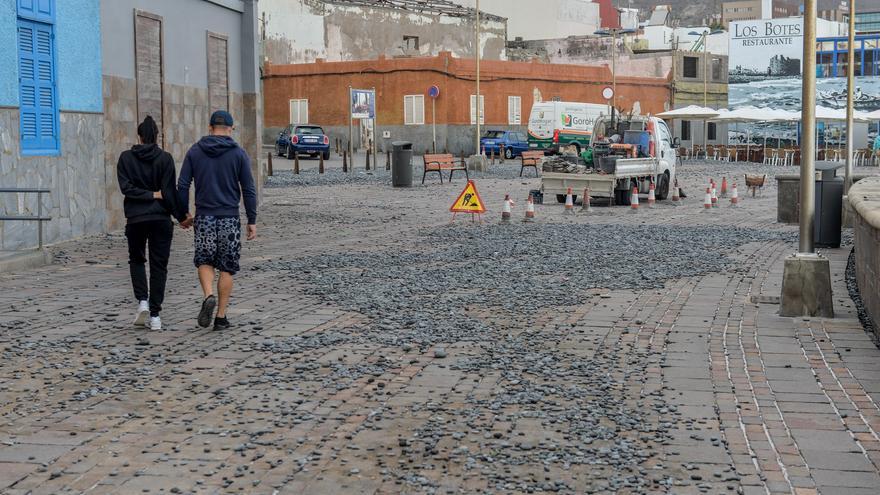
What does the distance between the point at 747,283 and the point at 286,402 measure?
7244 millimetres

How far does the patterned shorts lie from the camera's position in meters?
9.80

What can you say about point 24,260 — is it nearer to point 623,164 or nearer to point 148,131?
point 148,131

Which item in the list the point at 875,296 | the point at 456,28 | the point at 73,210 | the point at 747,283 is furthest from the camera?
the point at 456,28

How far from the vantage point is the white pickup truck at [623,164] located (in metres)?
25.4

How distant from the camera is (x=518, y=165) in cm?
4844

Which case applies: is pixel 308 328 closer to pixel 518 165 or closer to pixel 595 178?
pixel 595 178

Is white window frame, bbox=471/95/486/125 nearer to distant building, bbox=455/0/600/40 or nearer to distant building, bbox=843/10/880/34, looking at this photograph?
distant building, bbox=455/0/600/40

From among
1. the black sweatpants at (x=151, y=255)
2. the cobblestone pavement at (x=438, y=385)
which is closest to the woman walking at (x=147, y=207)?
the black sweatpants at (x=151, y=255)

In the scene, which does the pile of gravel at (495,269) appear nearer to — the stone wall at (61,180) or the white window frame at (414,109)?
the stone wall at (61,180)

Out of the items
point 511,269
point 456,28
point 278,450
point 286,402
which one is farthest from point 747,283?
point 456,28

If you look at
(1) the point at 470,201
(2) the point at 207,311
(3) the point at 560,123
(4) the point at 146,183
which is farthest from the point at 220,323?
(3) the point at 560,123

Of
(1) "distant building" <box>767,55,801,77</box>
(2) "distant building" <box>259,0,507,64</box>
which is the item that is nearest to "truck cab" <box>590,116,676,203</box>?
(2) "distant building" <box>259,0,507,64</box>

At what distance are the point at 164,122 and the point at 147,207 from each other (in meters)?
10.7

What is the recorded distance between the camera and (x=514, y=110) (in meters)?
61.6
